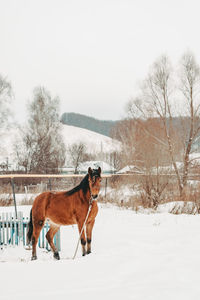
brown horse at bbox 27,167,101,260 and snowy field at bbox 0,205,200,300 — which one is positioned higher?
brown horse at bbox 27,167,101,260

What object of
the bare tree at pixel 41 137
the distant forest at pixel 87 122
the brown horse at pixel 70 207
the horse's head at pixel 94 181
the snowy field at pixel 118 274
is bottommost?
the snowy field at pixel 118 274

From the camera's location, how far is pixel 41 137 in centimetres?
3047

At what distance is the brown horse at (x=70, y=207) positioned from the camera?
4832 mm

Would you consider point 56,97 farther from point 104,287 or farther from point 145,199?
point 104,287

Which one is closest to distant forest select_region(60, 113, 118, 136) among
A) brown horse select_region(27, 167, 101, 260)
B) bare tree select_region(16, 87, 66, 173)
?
bare tree select_region(16, 87, 66, 173)

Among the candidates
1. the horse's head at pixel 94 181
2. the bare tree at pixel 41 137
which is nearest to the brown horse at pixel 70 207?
the horse's head at pixel 94 181

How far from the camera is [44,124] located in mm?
31109

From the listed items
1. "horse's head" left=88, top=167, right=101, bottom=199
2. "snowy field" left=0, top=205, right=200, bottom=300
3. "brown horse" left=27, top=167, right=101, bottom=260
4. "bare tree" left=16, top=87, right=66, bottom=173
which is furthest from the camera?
"bare tree" left=16, top=87, right=66, bottom=173

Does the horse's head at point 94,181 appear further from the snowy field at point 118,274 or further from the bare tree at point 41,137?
the bare tree at point 41,137

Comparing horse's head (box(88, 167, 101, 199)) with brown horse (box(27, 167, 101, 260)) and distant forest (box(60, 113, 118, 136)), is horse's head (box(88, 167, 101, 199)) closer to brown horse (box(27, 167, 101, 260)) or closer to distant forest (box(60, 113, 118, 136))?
brown horse (box(27, 167, 101, 260))

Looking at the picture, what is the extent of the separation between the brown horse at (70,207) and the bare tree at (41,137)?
24.2 meters

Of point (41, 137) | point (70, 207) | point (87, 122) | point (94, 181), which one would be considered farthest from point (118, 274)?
point (87, 122)

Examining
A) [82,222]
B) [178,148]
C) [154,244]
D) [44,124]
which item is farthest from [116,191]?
[44,124]

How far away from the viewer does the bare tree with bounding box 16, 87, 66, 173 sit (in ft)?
97.9
